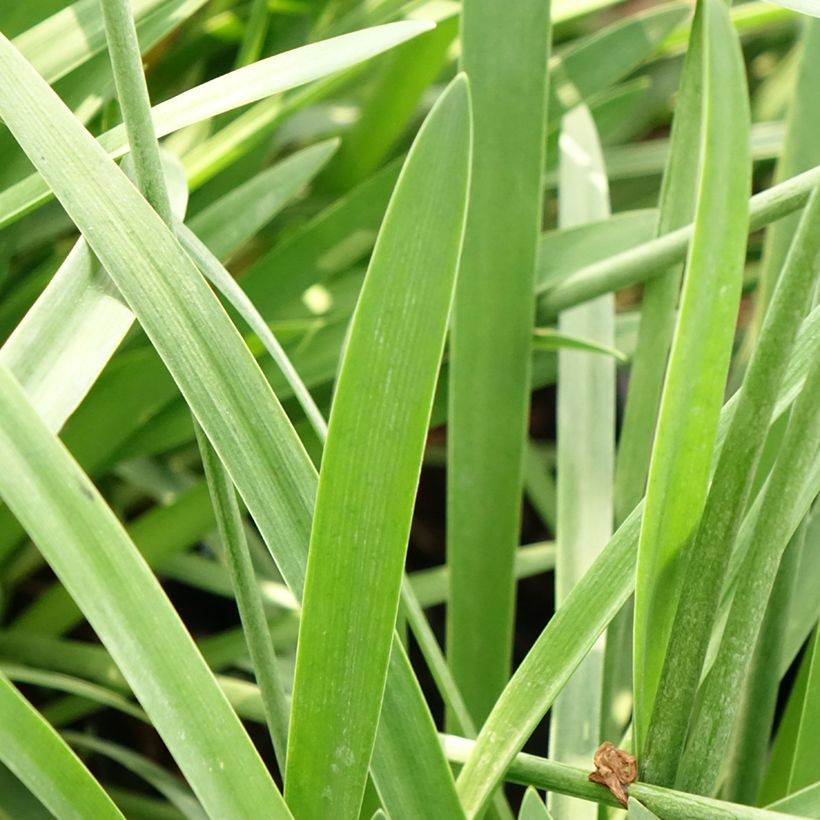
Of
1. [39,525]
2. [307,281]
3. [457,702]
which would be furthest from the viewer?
[307,281]

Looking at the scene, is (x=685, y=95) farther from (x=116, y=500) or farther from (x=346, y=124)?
(x=116, y=500)

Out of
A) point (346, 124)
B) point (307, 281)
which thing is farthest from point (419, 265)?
point (346, 124)

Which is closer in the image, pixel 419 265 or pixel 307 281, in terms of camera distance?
pixel 419 265

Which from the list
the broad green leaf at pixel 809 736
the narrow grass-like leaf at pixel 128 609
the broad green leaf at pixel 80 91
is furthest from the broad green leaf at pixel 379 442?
the broad green leaf at pixel 80 91

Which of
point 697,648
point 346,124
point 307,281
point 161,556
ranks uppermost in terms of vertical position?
point 346,124

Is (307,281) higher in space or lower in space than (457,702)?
higher

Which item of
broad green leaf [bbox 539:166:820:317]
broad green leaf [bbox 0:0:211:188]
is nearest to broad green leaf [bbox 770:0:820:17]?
broad green leaf [bbox 539:166:820:317]

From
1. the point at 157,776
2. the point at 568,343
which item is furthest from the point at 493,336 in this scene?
the point at 157,776

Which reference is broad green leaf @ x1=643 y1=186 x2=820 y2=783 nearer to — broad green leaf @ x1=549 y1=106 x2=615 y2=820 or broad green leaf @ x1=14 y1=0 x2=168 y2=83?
broad green leaf @ x1=549 y1=106 x2=615 y2=820

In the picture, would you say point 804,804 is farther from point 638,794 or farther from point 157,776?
point 157,776
